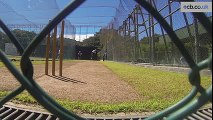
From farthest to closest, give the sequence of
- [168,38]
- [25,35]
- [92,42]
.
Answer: [92,42], [25,35], [168,38]

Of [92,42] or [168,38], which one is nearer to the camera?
[168,38]

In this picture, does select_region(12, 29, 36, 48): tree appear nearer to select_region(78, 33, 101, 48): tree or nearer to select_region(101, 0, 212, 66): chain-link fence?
select_region(101, 0, 212, 66): chain-link fence

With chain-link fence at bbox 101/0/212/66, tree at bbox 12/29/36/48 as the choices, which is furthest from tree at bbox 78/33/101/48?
chain-link fence at bbox 101/0/212/66

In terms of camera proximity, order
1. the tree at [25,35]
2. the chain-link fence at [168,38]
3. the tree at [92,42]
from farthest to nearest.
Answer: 1. the tree at [92,42]
2. the tree at [25,35]
3. the chain-link fence at [168,38]

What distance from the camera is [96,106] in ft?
14.5

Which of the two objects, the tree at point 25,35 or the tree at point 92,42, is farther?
the tree at point 92,42

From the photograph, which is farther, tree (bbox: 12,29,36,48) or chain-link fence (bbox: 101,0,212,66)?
tree (bbox: 12,29,36,48)

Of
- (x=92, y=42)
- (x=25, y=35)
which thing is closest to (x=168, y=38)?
(x=25, y=35)

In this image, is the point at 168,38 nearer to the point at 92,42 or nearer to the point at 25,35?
the point at 25,35

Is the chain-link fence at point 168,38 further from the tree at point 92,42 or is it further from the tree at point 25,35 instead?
the tree at point 92,42

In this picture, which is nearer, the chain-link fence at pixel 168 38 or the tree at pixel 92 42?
the chain-link fence at pixel 168 38

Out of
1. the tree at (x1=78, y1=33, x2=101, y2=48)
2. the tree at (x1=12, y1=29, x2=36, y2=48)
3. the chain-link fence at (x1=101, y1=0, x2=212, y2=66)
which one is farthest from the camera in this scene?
the tree at (x1=78, y1=33, x2=101, y2=48)

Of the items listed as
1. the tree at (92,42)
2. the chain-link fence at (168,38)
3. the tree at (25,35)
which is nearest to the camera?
the chain-link fence at (168,38)

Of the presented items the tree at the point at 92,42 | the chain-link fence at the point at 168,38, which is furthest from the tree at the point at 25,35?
the tree at the point at 92,42
